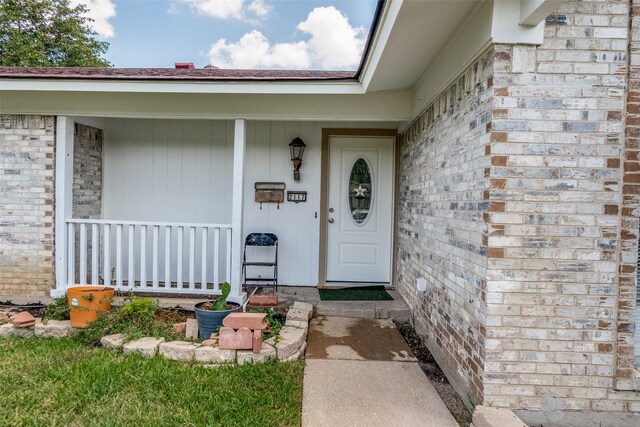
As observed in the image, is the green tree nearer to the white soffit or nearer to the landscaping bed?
the white soffit

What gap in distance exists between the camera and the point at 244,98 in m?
3.77

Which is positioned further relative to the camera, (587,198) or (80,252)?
(80,252)

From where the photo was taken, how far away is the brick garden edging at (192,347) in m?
2.73

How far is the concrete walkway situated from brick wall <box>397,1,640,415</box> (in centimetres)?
46

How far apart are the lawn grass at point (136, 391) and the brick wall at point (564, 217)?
4.33 ft

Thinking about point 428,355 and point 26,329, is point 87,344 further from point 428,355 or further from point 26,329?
point 428,355

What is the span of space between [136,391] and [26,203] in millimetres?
2860

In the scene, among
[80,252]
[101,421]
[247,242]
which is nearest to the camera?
[101,421]

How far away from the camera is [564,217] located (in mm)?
2082

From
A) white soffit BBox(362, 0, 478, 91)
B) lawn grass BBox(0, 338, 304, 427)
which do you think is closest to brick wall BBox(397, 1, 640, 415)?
white soffit BBox(362, 0, 478, 91)

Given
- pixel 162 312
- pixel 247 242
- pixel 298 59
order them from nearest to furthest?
pixel 162 312, pixel 247 242, pixel 298 59

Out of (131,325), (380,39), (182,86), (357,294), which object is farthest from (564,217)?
(131,325)

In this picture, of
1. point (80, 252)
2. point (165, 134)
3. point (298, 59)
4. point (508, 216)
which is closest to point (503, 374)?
point (508, 216)

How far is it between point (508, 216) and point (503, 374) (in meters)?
0.93
